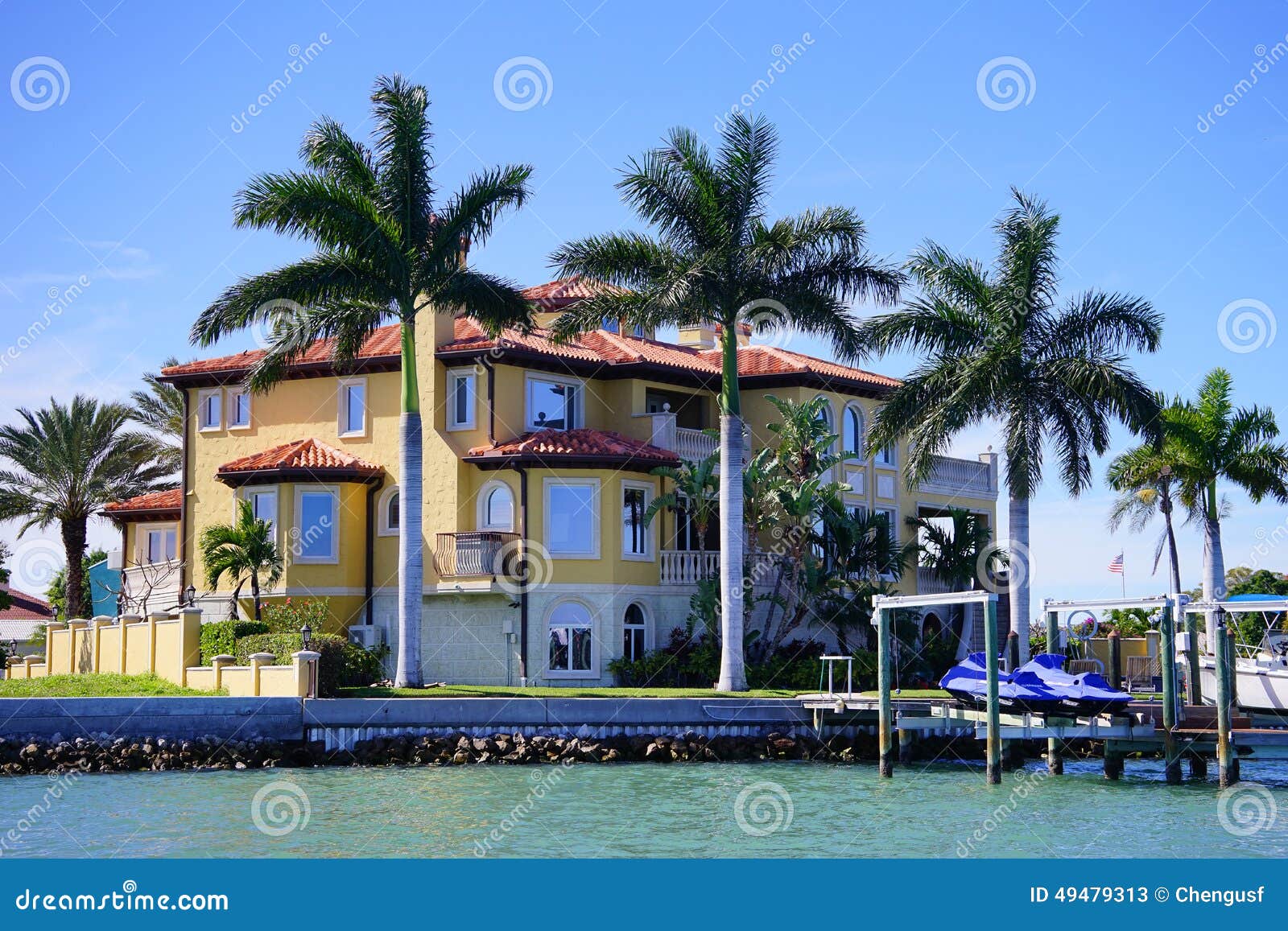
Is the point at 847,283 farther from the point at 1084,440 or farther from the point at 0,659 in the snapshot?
the point at 0,659

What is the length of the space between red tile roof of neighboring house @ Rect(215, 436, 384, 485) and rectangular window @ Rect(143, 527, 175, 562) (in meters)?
5.68

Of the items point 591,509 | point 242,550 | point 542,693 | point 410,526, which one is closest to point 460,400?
point 591,509

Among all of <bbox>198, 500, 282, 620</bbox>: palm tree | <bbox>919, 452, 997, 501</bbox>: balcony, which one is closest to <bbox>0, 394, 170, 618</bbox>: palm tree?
<bbox>198, 500, 282, 620</bbox>: palm tree

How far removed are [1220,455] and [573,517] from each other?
19927mm

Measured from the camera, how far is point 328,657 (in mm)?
34656

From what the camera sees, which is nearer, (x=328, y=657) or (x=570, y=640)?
(x=328, y=657)

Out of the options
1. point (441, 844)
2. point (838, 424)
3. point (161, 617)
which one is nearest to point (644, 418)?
point (838, 424)

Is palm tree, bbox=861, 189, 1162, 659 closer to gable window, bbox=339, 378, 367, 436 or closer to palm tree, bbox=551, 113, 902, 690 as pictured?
palm tree, bbox=551, 113, 902, 690

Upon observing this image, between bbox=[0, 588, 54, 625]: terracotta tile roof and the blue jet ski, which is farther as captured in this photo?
bbox=[0, 588, 54, 625]: terracotta tile roof

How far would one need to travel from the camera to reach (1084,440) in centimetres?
3919

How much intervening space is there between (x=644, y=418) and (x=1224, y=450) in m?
17.7

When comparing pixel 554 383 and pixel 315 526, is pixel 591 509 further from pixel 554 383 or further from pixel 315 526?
pixel 315 526

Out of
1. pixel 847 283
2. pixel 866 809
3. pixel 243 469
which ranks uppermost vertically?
pixel 847 283

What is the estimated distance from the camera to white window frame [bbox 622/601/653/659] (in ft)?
139
